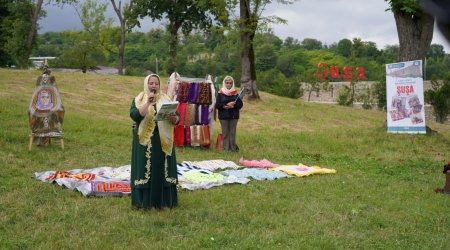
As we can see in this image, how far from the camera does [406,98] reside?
14047mm

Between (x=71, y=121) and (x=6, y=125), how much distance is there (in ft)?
6.59

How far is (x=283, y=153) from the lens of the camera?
12.6 meters

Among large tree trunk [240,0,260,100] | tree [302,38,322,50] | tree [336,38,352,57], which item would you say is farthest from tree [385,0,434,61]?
tree [302,38,322,50]

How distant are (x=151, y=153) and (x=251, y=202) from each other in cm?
158

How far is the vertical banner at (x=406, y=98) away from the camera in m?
13.8

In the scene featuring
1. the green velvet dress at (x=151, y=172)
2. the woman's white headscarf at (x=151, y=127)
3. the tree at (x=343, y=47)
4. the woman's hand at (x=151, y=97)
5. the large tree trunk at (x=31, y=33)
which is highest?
the tree at (x=343, y=47)

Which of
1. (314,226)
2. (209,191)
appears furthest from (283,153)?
(314,226)

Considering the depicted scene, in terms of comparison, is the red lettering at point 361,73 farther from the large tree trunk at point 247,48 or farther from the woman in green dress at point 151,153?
the woman in green dress at point 151,153

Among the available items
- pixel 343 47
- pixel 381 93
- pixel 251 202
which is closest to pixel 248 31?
pixel 251 202

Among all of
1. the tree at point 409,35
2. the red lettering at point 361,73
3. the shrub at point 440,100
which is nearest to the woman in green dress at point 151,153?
the tree at point 409,35

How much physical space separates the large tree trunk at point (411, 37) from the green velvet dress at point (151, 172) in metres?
11.3

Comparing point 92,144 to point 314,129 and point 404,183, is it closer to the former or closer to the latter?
point 404,183

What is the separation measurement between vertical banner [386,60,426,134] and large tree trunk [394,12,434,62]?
149 centimetres

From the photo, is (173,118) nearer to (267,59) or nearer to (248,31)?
(248,31)
